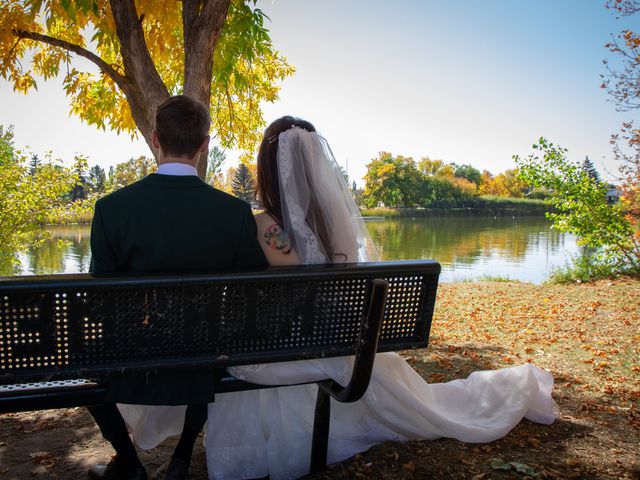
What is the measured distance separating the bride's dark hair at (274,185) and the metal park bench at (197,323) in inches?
21.4

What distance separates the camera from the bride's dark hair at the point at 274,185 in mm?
2578

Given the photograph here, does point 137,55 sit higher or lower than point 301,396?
higher

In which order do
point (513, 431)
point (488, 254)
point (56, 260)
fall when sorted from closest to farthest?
point (513, 431) → point (56, 260) → point (488, 254)

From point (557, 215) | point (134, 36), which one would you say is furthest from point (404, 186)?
point (134, 36)

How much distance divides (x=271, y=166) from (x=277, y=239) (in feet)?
1.36

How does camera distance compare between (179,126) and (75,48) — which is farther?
(75,48)

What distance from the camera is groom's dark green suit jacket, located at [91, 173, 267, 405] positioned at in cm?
208

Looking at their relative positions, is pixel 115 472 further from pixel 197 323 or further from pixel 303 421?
pixel 197 323

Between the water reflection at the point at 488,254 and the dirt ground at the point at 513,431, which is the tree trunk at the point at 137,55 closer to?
the dirt ground at the point at 513,431

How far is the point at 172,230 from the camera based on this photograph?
2.14m

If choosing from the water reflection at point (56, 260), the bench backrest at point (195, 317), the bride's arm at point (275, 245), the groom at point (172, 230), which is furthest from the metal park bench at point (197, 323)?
the water reflection at point (56, 260)

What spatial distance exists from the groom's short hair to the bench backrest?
674 millimetres

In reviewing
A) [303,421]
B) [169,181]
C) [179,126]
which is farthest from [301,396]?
[179,126]

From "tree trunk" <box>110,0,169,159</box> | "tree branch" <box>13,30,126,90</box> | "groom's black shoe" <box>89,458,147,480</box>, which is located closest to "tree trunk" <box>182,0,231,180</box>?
"tree trunk" <box>110,0,169,159</box>
